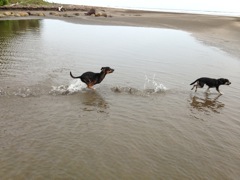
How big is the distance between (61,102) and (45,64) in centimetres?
594

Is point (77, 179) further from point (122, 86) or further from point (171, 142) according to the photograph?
point (122, 86)

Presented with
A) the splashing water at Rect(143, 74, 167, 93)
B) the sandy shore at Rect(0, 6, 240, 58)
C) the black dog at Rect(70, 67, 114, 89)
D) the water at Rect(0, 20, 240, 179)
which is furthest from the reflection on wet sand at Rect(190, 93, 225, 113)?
the sandy shore at Rect(0, 6, 240, 58)

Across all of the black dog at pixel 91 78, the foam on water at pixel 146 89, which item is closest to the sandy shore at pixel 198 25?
the foam on water at pixel 146 89

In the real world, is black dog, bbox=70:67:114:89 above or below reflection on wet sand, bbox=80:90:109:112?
above

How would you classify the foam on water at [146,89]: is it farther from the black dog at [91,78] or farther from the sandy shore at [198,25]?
the sandy shore at [198,25]

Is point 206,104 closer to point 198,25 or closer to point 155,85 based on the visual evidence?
point 155,85

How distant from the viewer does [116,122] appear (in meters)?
8.58

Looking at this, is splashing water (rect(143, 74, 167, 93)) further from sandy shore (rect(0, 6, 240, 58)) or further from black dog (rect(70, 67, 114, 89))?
sandy shore (rect(0, 6, 240, 58))

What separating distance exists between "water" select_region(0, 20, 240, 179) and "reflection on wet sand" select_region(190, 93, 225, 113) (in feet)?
0.13

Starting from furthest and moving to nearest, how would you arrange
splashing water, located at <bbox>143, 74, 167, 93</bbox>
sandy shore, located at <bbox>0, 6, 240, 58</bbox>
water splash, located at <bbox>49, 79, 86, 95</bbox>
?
sandy shore, located at <bbox>0, 6, 240, 58</bbox> → splashing water, located at <bbox>143, 74, 167, 93</bbox> → water splash, located at <bbox>49, 79, 86, 95</bbox>

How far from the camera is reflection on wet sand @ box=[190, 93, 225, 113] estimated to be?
34.3 ft

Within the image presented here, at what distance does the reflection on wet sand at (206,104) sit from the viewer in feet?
34.3

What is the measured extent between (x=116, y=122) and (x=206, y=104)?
4.30 meters

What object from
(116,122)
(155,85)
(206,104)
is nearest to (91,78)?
(155,85)
